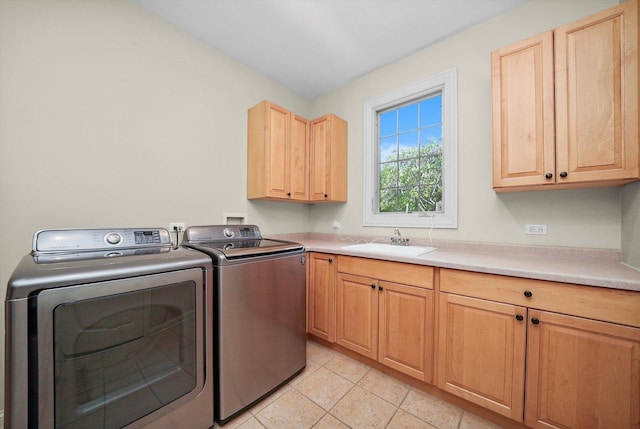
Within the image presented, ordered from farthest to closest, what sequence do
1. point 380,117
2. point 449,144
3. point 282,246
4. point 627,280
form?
1. point 380,117
2. point 449,144
3. point 282,246
4. point 627,280

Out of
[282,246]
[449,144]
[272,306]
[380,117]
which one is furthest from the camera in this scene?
[380,117]

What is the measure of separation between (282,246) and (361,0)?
1903 millimetres

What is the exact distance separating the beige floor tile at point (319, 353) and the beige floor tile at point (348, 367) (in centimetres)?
5

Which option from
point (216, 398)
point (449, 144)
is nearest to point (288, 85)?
point (449, 144)

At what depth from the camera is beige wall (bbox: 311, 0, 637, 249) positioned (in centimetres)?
158

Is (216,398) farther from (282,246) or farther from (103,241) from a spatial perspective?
(103,241)

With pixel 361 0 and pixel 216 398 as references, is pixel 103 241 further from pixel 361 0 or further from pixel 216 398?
pixel 361 0

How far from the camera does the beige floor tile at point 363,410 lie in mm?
1414

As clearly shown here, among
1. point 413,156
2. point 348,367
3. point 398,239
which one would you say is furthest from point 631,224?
point 348,367

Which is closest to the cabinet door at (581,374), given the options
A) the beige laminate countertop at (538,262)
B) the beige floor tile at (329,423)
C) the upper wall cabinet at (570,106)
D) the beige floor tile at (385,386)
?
the beige laminate countertop at (538,262)

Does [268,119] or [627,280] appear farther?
[268,119]

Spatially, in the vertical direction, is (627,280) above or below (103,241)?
below

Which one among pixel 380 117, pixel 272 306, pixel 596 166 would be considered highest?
pixel 380 117

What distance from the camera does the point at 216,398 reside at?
1.39 meters
